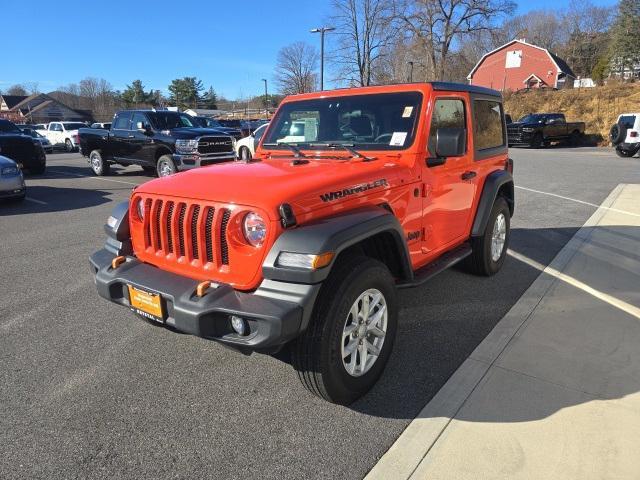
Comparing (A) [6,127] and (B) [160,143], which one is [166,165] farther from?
(A) [6,127]

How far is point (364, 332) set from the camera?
9.27 feet

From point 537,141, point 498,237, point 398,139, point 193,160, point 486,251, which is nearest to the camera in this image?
point 398,139

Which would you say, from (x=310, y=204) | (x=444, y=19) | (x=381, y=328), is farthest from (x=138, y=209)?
(x=444, y=19)

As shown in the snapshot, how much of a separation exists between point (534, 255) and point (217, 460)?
189 inches

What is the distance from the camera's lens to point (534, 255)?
5785 millimetres

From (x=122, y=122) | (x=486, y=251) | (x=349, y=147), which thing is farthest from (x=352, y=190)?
(x=122, y=122)

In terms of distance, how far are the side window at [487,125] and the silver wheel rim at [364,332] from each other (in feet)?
7.44

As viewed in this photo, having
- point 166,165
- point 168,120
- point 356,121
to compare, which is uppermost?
point 168,120

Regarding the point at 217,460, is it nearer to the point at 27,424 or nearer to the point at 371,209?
the point at 27,424

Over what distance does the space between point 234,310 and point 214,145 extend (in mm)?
10480

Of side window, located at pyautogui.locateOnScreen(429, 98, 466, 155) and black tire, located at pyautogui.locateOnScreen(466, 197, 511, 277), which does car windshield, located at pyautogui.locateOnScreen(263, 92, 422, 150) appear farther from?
black tire, located at pyautogui.locateOnScreen(466, 197, 511, 277)

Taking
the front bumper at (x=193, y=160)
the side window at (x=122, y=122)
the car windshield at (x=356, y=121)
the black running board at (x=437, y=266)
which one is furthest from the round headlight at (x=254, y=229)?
the side window at (x=122, y=122)

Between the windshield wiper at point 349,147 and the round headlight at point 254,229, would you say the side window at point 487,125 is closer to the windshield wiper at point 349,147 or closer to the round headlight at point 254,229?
the windshield wiper at point 349,147

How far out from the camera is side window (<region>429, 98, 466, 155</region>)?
11.8 ft
